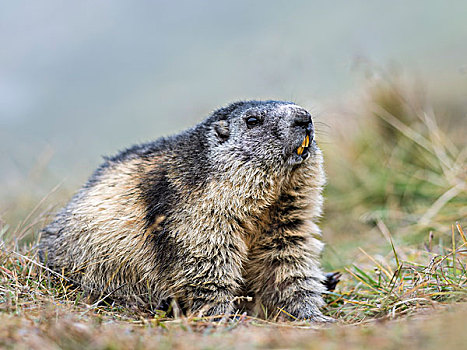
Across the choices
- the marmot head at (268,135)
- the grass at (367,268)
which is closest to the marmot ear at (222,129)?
the marmot head at (268,135)

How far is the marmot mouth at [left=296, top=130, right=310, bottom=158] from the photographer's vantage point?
4.36 metres

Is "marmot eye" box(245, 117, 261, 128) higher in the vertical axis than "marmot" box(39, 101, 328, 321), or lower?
higher

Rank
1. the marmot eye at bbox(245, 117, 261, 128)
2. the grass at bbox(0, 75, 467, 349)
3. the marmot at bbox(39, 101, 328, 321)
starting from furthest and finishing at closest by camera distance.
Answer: the marmot eye at bbox(245, 117, 261, 128), the marmot at bbox(39, 101, 328, 321), the grass at bbox(0, 75, 467, 349)

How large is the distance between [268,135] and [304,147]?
0.34 meters

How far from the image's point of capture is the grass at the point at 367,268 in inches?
111

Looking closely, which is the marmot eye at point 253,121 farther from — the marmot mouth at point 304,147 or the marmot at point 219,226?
the marmot mouth at point 304,147

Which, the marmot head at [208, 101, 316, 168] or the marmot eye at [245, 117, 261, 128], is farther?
the marmot eye at [245, 117, 261, 128]

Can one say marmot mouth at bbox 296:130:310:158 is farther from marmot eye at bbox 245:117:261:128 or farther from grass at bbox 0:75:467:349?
grass at bbox 0:75:467:349

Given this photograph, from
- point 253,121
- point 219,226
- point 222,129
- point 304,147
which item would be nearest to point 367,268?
point 304,147

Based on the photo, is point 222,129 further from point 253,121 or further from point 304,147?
point 304,147

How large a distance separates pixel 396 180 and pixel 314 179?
10.9 ft

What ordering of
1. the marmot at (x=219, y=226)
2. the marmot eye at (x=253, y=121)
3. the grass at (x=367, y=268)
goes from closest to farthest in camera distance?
the grass at (x=367, y=268)
the marmot at (x=219, y=226)
the marmot eye at (x=253, y=121)

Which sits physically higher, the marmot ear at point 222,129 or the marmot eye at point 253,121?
the marmot eye at point 253,121

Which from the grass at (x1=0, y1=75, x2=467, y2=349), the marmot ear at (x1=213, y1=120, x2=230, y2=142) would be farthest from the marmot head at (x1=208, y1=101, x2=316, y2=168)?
the grass at (x1=0, y1=75, x2=467, y2=349)
